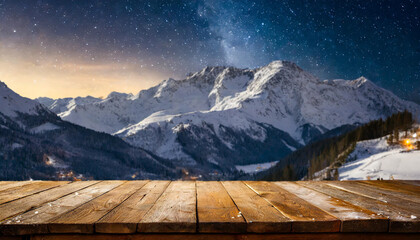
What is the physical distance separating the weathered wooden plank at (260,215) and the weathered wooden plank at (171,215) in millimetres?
526

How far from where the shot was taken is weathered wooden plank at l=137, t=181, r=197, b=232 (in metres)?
2.45

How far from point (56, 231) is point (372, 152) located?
10274cm

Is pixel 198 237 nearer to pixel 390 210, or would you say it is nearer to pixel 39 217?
pixel 39 217

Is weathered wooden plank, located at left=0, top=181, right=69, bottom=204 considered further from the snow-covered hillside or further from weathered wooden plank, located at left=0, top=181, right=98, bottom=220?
the snow-covered hillside

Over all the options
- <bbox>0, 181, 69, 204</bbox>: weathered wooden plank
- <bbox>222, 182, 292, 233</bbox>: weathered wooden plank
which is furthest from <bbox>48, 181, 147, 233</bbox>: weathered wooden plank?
<bbox>222, 182, 292, 233</bbox>: weathered wooden plank

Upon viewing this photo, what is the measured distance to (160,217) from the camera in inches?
102

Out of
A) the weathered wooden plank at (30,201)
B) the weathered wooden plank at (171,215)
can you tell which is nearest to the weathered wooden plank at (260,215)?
the weathered wooden plank at (171,215)

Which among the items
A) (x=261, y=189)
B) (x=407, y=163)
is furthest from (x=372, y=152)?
(x=261, y=189)

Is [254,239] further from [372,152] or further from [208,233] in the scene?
[372,152]

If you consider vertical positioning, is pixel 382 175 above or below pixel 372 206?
below

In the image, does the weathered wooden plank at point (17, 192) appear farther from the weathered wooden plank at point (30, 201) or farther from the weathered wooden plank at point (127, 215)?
the weathered wooden plank at point (127, 215)

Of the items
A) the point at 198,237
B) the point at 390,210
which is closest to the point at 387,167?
the point at 390,210

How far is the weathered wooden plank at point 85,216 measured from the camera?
2.45m

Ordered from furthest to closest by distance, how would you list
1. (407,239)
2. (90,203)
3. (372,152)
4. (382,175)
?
(372,152), (382,175), (90,203), (407,239)
